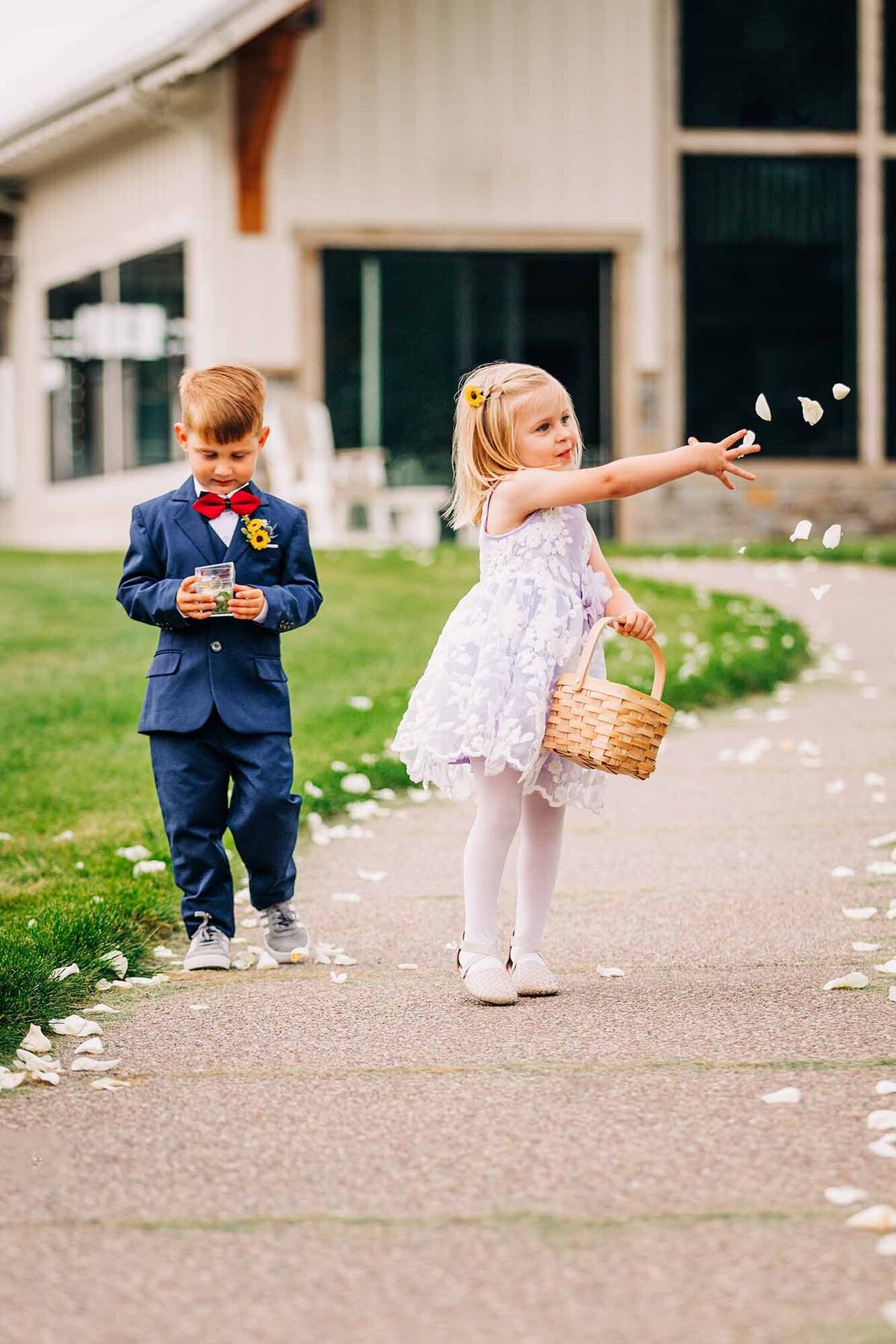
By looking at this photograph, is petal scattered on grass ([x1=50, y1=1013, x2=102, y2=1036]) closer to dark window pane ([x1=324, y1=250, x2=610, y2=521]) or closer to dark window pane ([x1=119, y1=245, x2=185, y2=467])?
dark window pane ([x1=324, y1=250, x2=610, y2=521])

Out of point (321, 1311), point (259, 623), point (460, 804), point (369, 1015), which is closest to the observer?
point (321, 1311)

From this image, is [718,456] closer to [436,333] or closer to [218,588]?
[218,588]

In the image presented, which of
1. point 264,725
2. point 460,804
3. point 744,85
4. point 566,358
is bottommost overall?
point 460,804

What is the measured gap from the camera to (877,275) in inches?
680

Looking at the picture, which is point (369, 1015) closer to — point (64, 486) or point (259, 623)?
point (259, 623)

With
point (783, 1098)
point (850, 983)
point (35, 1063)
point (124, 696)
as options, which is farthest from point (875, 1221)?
point (124, 696)

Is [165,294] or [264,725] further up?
[165,294]

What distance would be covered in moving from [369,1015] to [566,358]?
1383 centimetres

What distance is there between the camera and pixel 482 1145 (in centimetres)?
280

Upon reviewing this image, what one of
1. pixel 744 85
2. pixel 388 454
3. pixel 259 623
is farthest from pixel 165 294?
pixel 259 623

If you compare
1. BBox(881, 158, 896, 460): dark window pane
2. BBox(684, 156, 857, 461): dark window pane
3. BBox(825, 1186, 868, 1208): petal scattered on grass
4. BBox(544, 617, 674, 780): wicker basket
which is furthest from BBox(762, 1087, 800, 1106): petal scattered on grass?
BBox(881, 158, 896, 460): dark window pane

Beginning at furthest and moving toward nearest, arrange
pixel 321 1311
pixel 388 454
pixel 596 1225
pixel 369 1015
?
1. pixel 388 454
2. pixel 369 1015
3. pixel 596 1225
4. pixel 321 1311

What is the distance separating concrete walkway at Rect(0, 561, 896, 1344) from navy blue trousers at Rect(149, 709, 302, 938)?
206 mm

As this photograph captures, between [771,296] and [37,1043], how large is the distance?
48.7ft
